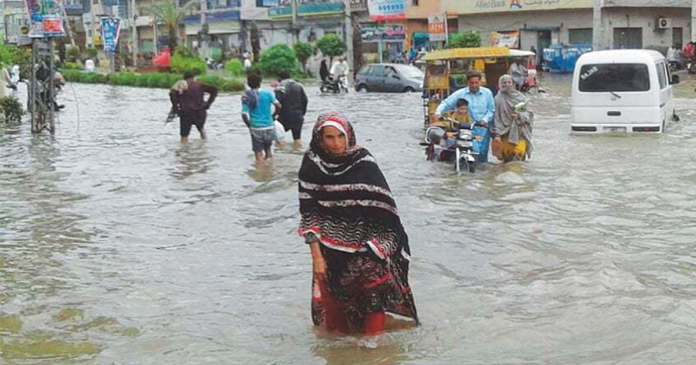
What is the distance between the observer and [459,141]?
1338 cm

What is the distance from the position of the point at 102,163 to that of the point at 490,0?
118 ft

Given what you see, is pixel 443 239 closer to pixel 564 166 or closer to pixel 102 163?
pixel 564 166

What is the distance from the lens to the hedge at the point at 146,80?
39875 millimetres

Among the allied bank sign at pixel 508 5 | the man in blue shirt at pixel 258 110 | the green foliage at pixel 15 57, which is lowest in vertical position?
the man in blue shirt at pixel 258 110

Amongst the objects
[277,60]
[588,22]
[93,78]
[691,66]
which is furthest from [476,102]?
[93,78]

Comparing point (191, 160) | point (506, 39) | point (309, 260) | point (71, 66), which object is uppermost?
point (506, 39)

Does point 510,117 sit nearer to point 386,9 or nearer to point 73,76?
point 386,9

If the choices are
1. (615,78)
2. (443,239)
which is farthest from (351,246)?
(615,78)

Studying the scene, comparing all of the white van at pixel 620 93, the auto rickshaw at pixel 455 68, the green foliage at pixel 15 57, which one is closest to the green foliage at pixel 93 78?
the green foliage at pixel 15 57

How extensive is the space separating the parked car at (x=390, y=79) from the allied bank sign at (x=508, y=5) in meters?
13.3

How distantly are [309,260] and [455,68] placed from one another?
11488 millimetres

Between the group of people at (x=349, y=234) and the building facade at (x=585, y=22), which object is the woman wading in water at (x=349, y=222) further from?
the building facade at (x=585, y=22)

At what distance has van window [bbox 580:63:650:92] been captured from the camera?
17578mm

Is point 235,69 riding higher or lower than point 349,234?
higher
